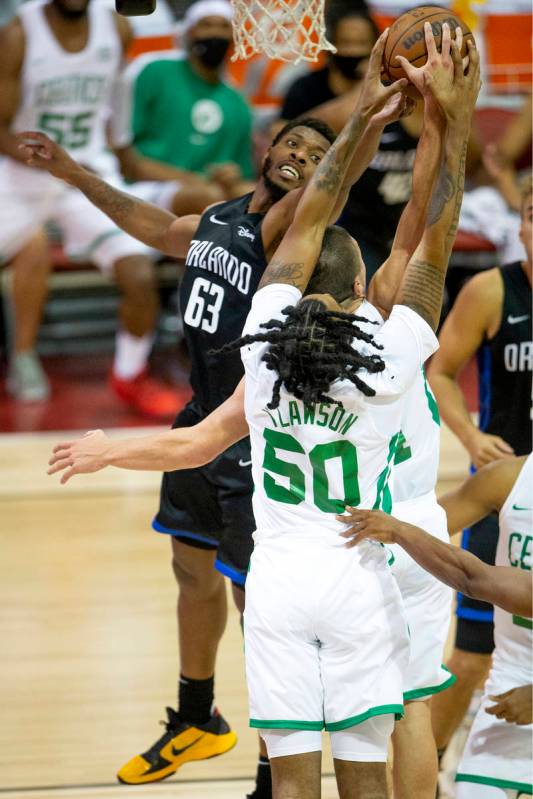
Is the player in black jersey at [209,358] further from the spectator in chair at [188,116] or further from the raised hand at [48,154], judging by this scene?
the spectator in chair at [188,116]

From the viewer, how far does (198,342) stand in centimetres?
371

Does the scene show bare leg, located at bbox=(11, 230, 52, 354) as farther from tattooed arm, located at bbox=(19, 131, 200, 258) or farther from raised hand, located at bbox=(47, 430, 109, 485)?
raised hand, located at bbox=(47, 430, 109, 485)

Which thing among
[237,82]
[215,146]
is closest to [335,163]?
[215,146]

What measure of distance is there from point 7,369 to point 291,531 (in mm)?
6066

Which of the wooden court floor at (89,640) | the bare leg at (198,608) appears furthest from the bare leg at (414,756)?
the bare leg at (198,608)

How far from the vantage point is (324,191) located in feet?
9.96

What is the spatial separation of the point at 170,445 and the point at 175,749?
1.43 meters

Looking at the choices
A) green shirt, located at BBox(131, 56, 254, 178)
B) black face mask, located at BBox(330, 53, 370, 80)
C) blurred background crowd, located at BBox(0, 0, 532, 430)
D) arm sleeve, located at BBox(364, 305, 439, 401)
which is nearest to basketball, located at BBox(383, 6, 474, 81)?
arm sleeve, located at BBox(364, 305, 439, 401)

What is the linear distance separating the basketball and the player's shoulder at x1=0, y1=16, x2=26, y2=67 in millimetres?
4727

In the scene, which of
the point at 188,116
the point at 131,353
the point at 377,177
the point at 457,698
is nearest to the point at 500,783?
the point at 457,698

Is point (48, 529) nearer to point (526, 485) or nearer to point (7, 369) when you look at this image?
point (7, 369)

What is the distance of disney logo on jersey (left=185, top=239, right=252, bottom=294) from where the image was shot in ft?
11.8

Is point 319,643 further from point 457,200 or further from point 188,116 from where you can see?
point 188,116

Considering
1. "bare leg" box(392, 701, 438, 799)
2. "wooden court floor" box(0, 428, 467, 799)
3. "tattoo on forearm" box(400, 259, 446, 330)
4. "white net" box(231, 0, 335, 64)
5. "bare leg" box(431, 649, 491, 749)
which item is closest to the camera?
"tattoo on forearm" box(400, 259, 446, 330)
